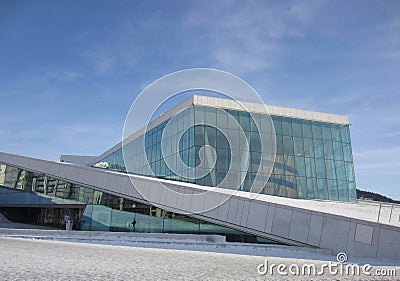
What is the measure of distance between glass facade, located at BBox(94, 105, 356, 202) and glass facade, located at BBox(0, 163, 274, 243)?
4783mm

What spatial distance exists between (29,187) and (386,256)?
2413cm

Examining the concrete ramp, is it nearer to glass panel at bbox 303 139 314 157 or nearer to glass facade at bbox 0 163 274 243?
glass facade at bbox 0 163 274 243

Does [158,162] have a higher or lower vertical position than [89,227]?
higher

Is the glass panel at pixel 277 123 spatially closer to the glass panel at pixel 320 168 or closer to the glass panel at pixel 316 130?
the glass panel at pixel 316 130

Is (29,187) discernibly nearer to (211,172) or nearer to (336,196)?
(211,172)

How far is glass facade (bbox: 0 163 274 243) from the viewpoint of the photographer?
51.9 ft

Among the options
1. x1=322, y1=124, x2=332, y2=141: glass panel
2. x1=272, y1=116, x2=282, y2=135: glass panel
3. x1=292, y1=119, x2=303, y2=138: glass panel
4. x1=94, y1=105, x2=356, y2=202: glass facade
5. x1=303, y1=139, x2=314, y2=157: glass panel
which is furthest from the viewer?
x1=322, y1=124, x2=332, y2=141: glass panel

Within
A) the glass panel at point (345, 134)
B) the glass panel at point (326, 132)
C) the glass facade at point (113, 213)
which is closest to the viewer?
the glass facade at point (113, 213)

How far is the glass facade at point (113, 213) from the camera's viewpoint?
1583cm

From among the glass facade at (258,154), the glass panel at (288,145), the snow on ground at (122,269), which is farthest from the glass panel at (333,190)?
the snow on ground at (122,269)

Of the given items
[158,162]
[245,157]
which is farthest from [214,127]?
[158,162]

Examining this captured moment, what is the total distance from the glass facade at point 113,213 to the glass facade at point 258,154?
4.78 meters

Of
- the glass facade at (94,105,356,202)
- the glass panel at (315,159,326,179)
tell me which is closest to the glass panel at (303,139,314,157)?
the glass facade at (94,105,356,202)

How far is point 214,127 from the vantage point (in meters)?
24.1
